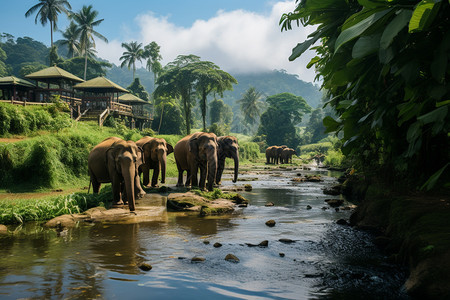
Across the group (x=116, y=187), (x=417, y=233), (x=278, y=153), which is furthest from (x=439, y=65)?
(x=278, y=153)

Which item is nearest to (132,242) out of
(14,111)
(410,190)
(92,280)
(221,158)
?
(92,280)

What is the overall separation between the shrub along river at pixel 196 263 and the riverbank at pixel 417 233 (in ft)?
0.85

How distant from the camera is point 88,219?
7.74m

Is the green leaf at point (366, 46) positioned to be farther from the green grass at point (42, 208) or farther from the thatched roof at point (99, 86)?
the thatched roof at point (99, 86)

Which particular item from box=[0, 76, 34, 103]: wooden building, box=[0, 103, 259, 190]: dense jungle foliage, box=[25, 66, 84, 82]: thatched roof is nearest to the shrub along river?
box=[0, 103, 259, 190]: dense jungle foliage

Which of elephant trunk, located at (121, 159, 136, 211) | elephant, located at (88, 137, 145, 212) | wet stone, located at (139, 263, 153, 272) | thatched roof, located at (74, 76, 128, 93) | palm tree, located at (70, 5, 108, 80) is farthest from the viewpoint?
palm tree, located at (70, 5, 108, 80)

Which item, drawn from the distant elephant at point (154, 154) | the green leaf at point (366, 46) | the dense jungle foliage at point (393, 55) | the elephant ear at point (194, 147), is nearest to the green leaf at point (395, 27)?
the dense jungle foliage at point (393, 55)

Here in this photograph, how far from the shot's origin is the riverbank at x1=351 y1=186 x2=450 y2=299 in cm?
352

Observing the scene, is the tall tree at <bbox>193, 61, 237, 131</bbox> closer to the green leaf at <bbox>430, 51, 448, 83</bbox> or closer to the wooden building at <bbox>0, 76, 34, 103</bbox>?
the wooden building at <bbox>0, 76, 34, 103</bbox>

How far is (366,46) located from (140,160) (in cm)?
804

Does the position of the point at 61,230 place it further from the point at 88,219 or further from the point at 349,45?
the point at 349,45

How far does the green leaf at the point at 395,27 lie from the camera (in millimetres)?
1634

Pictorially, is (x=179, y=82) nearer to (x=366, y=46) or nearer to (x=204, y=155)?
(x=204, y=155)

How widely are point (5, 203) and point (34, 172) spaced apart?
6.08m
